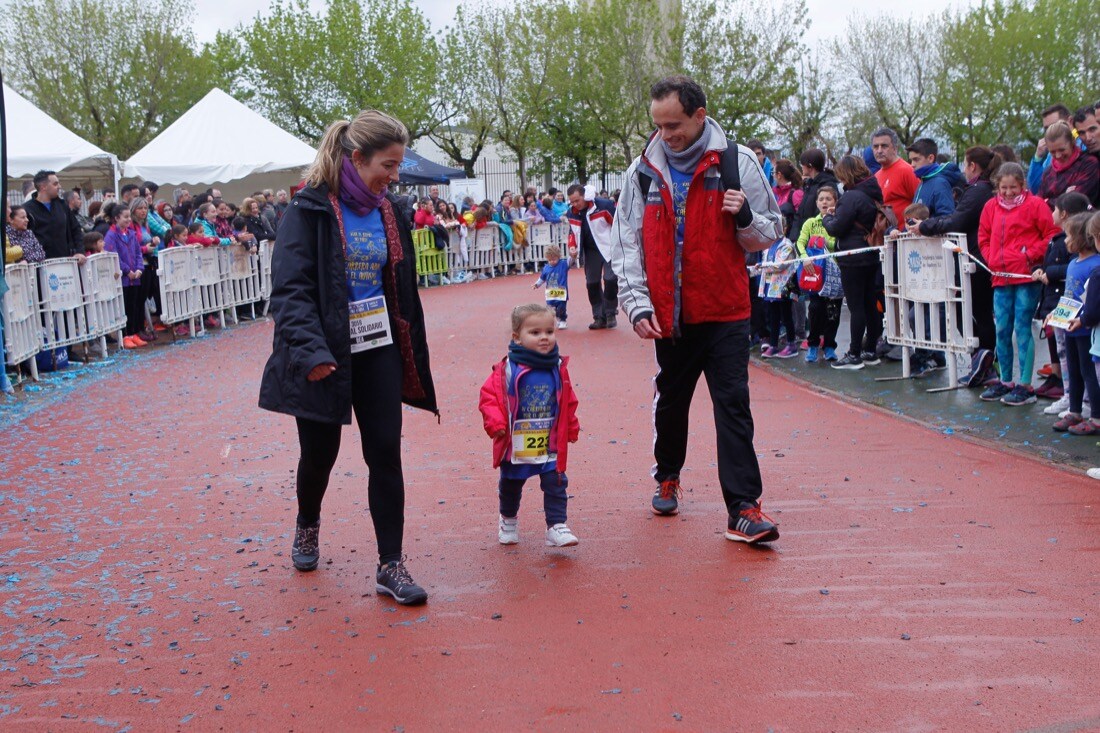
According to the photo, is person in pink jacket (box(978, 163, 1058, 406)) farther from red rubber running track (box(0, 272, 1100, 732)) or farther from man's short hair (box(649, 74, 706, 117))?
man's short hair (box(649, 74, 706, 117))

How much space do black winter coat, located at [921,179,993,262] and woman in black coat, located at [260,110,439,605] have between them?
6192mm

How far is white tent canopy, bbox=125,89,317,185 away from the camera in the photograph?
78.4 feet

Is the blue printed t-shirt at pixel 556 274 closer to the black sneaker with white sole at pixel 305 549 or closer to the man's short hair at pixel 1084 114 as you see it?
the man's short hair at pixel 1084 114

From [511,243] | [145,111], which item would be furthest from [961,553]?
[145,111]

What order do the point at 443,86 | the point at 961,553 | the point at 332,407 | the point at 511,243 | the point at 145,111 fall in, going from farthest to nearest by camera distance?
the point at 443,86 → the point at 145,111 → the point at 511,243 → the point at 961,553 → the point at 332,407

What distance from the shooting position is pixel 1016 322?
365 inches

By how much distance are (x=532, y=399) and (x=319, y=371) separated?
1.30 meters

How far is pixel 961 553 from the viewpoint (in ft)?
18.4

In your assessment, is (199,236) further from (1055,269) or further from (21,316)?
(1055,269)

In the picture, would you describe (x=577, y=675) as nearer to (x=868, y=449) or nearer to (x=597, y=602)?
(x=597, y=602)

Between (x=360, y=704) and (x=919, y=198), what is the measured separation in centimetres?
872

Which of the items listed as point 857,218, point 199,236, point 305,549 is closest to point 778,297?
point 857,218

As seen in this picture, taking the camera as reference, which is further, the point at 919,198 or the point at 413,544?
the point at 919,198

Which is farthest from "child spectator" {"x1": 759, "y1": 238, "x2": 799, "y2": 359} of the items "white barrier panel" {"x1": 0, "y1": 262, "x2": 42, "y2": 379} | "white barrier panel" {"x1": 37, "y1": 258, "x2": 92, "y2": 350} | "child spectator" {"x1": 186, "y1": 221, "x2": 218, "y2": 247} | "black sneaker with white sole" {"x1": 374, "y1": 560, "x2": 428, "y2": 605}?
"child spectator" {"x1": 186, "y1": 221, "x2": 218, "y2": 247}
